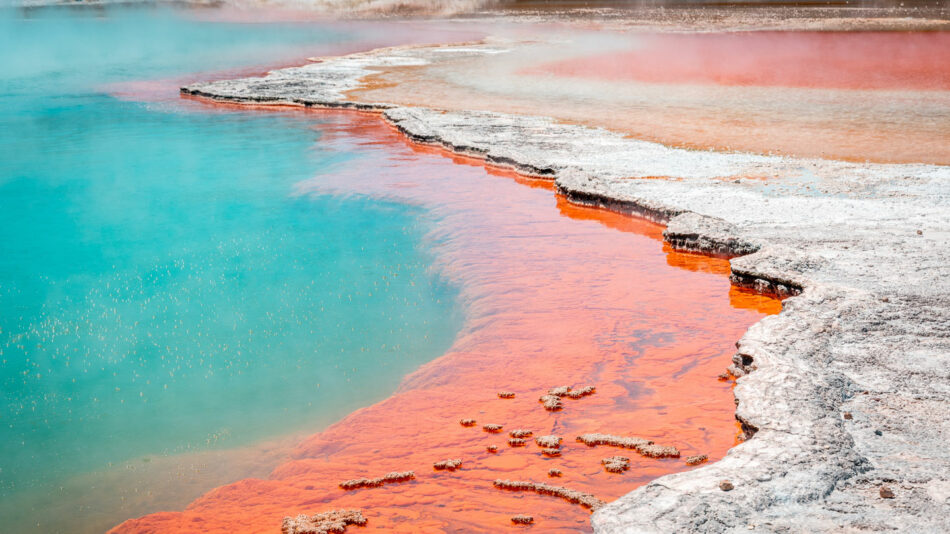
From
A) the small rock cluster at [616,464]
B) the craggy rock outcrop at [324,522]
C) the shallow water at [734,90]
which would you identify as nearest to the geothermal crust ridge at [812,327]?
the small rock cluster at [616,464]

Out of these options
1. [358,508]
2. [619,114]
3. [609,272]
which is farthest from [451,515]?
[619,114]

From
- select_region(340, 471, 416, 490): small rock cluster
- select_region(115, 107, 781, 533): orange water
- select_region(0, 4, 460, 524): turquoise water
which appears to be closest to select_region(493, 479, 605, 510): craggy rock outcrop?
select_region(115, 107, 781, 533): orange water

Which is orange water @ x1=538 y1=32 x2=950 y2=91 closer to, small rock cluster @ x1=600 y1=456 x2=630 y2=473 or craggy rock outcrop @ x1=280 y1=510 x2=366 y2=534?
small rock cluster @ x1=600 y1=456 x2=630 y2=473

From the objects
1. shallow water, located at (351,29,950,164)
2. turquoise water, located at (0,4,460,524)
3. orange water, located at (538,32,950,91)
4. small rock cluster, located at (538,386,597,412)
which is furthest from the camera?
orange water, located at (538,32,950,91)

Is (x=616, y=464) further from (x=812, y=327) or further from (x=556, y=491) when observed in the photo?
(x=812, y=327)

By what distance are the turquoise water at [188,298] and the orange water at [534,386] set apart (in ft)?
1.13

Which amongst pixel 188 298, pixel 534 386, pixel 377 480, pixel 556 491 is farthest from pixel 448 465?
pixel 188 298

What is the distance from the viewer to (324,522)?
2660 mm

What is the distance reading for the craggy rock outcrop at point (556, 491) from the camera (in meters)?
2.69

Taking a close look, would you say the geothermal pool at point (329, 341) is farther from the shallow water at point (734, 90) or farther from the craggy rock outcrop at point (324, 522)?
the shallow water at point (734, 90)

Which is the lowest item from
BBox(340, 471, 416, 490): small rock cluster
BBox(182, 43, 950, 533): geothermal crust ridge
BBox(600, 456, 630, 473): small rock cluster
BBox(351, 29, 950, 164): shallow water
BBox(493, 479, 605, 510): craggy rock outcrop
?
BBox(340, 471, 416, 490): small rock cluster

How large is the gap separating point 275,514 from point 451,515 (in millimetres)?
602

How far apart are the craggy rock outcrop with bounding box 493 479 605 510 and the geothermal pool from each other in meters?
0.04

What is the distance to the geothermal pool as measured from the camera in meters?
3.02
